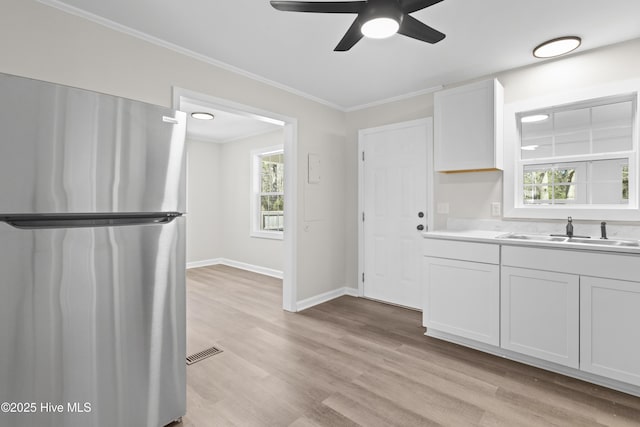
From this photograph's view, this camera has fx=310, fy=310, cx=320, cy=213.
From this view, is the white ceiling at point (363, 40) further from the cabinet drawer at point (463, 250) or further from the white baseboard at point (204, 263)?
the white baseboard at point (204, 263)

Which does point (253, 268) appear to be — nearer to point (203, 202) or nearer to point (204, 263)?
point (204, 263)

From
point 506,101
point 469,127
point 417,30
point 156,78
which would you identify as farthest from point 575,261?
point 156,78

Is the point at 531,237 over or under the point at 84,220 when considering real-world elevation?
under

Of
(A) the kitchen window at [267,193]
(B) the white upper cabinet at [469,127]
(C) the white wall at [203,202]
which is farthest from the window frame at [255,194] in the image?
(B) the white upper cabinet at [469,127]

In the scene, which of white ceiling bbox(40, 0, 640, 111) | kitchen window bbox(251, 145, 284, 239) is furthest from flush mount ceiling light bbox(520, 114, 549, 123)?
kitchen window bbox(251, 145, 284, 239)

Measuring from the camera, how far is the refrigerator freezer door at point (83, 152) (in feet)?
4.00

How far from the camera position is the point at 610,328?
2059mm

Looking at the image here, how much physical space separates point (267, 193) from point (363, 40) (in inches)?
142

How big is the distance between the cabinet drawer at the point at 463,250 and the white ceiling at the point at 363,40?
1.65 metres

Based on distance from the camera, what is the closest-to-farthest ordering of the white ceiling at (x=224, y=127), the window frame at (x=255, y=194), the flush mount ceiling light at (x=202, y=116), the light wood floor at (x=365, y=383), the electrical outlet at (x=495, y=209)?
the light wood floor at (x=365, y=383) < the electrical outlet at (x=495, y=209) < the flush mount ceiling light at (x=202, y=116) < the white ceiling at (x=224, y=127) < the window frame at (x=255, y=194)

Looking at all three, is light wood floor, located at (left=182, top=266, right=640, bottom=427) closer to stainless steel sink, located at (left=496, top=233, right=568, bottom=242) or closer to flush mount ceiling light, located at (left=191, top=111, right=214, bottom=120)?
stainless steel sink, located at (left=496, top=233, right=568, bottom=242)

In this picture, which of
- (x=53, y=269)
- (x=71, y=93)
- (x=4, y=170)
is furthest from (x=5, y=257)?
(x=71, y=93)

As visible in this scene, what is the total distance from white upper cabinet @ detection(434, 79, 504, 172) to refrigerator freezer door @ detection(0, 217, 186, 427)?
257 cm

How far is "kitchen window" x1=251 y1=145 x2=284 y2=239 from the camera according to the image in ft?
18.3
